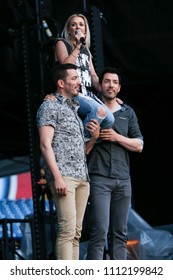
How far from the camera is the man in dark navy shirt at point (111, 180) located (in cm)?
561

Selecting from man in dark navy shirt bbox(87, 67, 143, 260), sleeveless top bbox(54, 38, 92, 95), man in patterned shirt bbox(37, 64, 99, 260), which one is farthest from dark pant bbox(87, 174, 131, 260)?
sleeveless top bbox(54, 38, 92, 95)

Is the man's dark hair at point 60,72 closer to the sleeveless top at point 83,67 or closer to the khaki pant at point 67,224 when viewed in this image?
the sleeveless top at point 83,67

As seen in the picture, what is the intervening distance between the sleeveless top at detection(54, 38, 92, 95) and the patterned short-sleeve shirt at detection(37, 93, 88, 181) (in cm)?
33

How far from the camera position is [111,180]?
226 inches

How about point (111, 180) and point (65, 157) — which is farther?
point (111, 180)

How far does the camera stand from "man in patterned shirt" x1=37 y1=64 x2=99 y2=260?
525cm

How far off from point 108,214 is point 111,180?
25cm

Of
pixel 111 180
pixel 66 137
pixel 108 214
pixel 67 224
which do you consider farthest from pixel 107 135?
pixel 67 224

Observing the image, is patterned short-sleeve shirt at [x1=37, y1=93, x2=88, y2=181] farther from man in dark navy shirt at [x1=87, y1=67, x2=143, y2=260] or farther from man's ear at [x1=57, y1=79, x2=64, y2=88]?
man in dark navy shirt at [x1=87, y1=67, x2=143, y2=260]

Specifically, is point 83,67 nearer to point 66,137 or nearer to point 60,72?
point 60,72

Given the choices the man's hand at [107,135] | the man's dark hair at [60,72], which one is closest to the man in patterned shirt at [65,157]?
the man's dark hair at [60,72]
